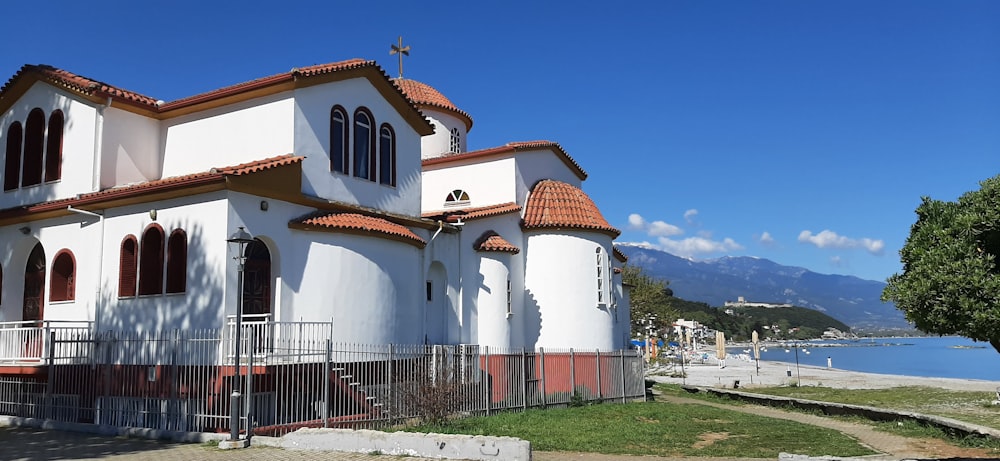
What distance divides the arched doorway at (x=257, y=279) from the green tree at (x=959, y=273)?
1295cm

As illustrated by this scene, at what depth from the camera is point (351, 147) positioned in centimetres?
2078

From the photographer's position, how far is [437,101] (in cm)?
3192

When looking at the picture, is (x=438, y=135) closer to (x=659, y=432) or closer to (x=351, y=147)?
(x=351, y=147)

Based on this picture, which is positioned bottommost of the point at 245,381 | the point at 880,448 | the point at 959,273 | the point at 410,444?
the point at 880,448

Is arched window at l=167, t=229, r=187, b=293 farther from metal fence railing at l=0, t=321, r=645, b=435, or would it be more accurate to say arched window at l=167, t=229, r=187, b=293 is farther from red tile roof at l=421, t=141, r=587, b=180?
red tile roof at l=421, t=141, r=587, b=180

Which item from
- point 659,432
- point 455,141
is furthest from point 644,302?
point 659,432

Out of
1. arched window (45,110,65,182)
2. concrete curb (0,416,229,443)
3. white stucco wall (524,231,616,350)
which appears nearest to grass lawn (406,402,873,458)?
concrete curb (0,416,229,443)

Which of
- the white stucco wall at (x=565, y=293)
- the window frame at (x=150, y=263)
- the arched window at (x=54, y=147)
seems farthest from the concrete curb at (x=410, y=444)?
the white stucco wall at (x=565, y=293)

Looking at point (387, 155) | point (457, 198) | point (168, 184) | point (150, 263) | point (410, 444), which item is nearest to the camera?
point (410, 444)

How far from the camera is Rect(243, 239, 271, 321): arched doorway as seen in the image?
17797 mm

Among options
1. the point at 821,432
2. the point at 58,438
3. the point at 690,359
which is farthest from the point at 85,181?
the point at 690,359

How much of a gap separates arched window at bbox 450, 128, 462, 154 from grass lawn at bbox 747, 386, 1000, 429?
16651 mm

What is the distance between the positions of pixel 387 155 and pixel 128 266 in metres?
7.30

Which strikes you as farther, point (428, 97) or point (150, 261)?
point (428, 97)
